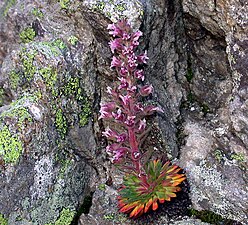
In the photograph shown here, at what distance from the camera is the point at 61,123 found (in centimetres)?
385

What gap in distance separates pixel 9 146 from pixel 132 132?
3.43ft

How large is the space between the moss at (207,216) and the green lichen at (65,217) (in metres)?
1.12

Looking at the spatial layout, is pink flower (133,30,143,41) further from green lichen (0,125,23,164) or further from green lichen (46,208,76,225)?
green lichen (46,208,76,225)

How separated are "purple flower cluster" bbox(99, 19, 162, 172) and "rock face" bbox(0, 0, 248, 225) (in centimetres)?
25

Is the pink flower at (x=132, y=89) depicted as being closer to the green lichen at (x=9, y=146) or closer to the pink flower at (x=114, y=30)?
the pink flower at (x=114, y=30)

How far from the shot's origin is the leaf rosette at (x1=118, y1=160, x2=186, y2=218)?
139 inches

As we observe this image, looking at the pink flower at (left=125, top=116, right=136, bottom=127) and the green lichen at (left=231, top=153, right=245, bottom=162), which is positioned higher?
the green lichen at (left=231, top=153, right=245, bottom=162)

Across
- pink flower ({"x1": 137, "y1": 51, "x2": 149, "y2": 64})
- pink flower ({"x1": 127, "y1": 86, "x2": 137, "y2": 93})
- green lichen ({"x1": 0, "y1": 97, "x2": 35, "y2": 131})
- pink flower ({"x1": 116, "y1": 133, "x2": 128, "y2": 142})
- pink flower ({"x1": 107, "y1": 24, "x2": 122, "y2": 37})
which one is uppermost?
pink flower ({"x1": 107, "y1": 24, "x2": 122, "y2": 37})

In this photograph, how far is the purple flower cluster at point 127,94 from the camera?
331 centimetres

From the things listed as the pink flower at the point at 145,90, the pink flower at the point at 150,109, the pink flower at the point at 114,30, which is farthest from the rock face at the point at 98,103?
the pink flower at the point at 145,90

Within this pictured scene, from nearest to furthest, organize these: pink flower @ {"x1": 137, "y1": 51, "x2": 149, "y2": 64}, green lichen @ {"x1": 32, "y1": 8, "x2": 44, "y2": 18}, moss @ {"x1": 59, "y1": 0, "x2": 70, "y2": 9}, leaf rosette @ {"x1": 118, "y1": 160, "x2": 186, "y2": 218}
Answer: pink flower @ {"x1": 137, "y1": 51, "x2": 149, "y2": 64} → leaf rosette @ {"x1": 118, "y1": 160, "x2": 186, "y2": 218} → moss @ {"x1": 59, "y1": 0, "x2": 70, "y2": 9} → green lichen @ {"x1": 32, "y1": 8, "x2": 44, "y2": 18}

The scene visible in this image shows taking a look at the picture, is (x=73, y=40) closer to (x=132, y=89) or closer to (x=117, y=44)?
(x=117, y=44)

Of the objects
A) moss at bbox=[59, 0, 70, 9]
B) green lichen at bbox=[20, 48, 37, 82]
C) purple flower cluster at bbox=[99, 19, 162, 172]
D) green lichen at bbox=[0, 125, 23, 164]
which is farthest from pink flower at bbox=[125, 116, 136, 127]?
moss at bbox=[59, 0, 70, 9]

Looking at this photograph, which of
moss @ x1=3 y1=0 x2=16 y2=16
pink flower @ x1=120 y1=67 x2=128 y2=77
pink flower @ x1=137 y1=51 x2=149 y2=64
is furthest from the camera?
moss @ x1=3 y1=0 x2=16 y2=16
